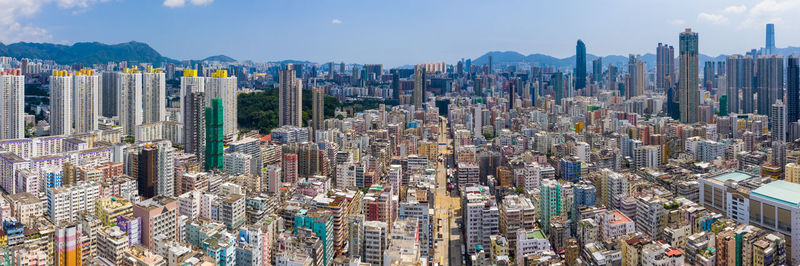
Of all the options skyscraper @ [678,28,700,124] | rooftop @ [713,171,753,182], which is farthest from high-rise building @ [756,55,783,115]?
rooftop @ [713,171,753,182]

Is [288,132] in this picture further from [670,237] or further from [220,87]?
[670,237]

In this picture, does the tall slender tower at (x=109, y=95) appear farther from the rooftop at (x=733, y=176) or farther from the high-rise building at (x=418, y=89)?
the rooftop at (x=733, y=176)

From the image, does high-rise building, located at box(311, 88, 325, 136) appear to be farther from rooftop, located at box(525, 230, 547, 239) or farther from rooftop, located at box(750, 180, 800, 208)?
rooftop, located at box(750, 180, 800, 208)

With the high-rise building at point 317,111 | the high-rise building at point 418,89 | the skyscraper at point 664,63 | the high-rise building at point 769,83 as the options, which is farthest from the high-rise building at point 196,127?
the skyscraper at point 664,63

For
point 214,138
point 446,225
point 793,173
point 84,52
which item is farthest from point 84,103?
point 84,52

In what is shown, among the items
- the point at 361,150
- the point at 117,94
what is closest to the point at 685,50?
the point at 361,150

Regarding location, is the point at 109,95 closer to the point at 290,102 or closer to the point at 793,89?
the point at 290,102
